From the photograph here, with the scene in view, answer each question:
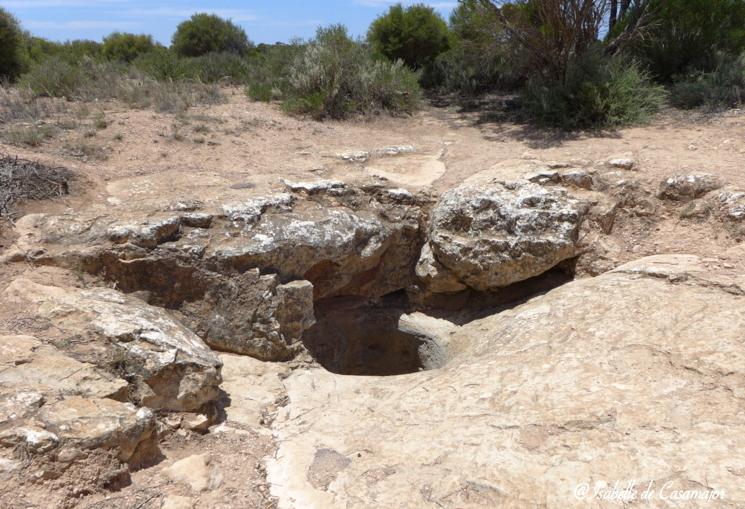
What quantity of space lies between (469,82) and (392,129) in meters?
2.77

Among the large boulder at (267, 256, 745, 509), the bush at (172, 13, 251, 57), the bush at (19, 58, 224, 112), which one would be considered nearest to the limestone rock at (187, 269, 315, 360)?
the large boulder at (267, 256, 745, 509)

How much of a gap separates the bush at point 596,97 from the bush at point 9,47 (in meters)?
8.42

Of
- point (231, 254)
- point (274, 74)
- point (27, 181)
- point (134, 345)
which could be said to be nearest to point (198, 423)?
point (134, 345)

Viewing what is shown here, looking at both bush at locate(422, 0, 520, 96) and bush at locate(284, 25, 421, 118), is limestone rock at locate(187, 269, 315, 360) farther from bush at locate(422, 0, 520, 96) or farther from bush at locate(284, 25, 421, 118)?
bush at locate(422, 0, 520, 96)

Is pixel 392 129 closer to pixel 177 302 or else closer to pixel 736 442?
pixel 177 302

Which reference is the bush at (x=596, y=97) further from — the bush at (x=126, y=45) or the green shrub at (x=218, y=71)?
the bush at (x=126, y=45)

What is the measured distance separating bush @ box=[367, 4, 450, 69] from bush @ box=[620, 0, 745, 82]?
388cm

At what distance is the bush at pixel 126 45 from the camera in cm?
1809

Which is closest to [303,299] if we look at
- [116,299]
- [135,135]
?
[116,299]

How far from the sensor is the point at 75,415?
2621 mm

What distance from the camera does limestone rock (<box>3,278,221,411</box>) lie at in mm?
3096

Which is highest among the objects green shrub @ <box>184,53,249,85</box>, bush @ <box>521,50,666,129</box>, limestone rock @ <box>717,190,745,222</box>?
green shrub @ <box>184,53,249,85</box>

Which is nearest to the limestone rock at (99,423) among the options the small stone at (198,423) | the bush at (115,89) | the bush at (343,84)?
the small stone at (198,423)

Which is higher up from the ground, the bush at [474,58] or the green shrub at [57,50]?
the green shrub at [57,50]
